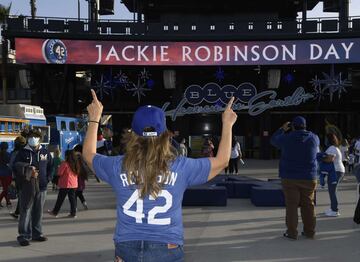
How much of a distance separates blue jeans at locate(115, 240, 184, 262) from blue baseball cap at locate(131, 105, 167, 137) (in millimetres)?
611

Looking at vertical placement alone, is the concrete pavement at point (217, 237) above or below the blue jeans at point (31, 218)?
below

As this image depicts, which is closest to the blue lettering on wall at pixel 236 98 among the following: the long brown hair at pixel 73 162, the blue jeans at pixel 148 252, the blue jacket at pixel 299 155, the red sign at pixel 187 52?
the red sign at pixel 187 52

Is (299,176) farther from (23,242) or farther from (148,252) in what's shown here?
(148,252)

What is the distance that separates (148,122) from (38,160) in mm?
5223

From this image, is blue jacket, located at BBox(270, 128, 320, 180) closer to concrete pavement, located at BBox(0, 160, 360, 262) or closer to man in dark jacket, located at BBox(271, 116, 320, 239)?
man in dark jacket, located at BBox(271, 116, 320, 239)

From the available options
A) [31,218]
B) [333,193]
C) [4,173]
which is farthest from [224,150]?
[4,173]

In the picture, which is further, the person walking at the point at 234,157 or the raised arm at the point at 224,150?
the person walking at the point at 234,157

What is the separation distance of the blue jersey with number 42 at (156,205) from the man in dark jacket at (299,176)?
4945mm

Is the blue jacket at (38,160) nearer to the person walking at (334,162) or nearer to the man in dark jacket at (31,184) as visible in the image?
the man in dark jacket at (31,184)

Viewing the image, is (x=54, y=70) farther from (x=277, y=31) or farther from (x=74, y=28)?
(x=277, y=31)

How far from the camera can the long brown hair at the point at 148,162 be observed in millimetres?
2637

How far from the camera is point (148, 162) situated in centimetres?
263

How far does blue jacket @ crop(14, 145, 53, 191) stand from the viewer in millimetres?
7371

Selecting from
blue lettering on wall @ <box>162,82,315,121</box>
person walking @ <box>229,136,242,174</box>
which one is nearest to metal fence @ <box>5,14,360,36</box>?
blue lettering on wall @ <box>162,82,315,121</box>
